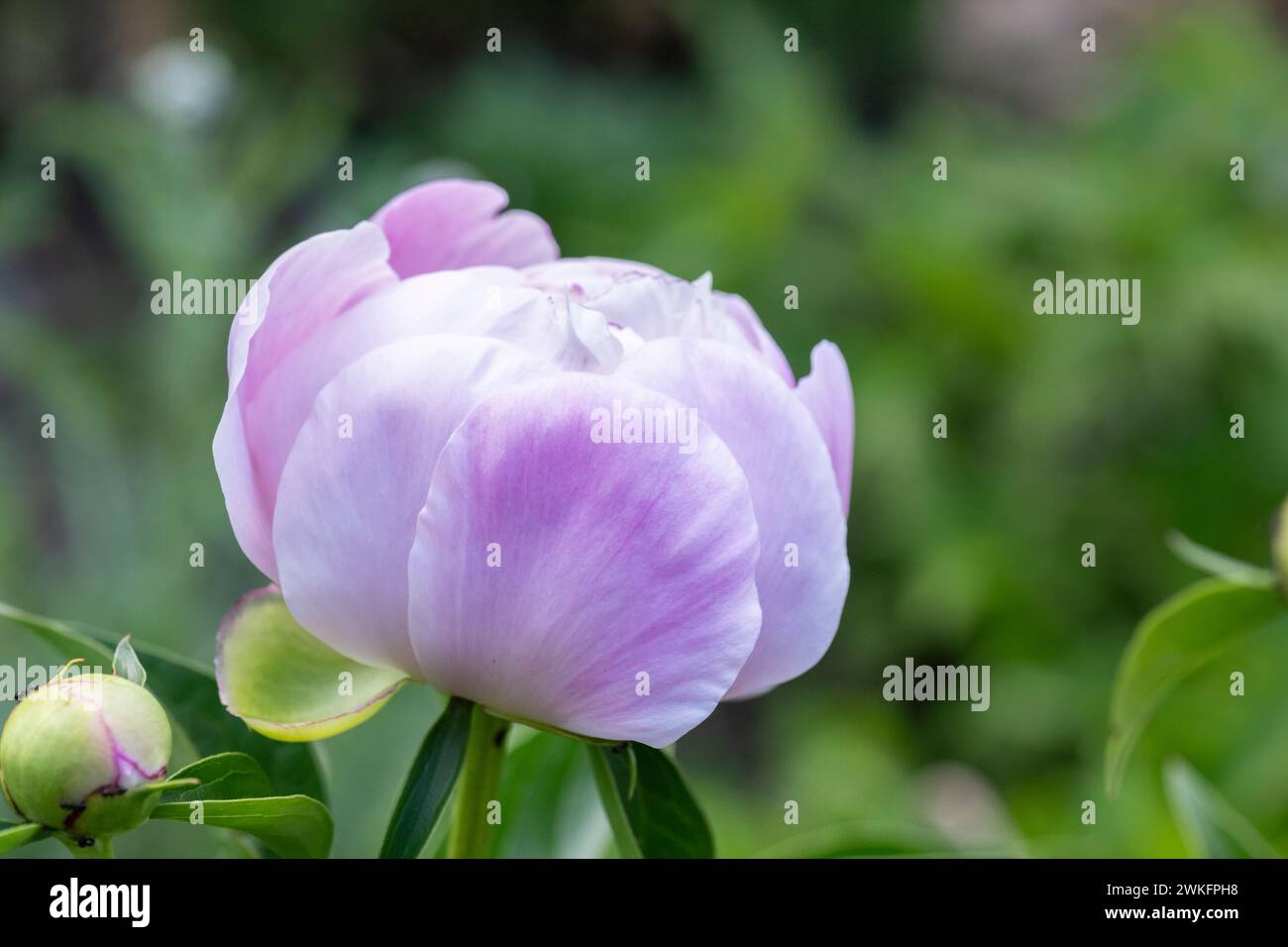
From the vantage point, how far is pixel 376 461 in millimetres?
324

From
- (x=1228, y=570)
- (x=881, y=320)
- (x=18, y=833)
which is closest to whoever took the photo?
(x=18, y=833)

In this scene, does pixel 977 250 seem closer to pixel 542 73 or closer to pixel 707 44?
pixel 707 44

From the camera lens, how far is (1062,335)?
1844 mm

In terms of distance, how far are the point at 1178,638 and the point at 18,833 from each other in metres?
0.32

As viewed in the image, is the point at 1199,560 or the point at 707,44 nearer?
the point at 1199,560

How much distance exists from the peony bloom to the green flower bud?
0.05 meters

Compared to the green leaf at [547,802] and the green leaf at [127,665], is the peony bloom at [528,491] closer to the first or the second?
the green leaf at [127,665]

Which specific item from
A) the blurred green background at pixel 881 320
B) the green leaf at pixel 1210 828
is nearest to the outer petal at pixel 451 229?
the green leaf at pixel 1210 828

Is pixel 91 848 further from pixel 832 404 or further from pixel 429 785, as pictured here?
pixel 832 404

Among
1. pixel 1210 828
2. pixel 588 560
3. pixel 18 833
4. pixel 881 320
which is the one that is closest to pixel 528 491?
pixel 588 560

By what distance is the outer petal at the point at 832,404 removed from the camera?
0.36 m

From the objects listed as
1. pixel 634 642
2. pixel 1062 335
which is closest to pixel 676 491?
pixel 634 642

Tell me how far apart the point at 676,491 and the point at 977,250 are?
1.75 m

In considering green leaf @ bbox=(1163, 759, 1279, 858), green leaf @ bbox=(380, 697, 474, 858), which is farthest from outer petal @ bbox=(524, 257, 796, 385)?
green leaf @ bbox=(1163, 759, 1279, 858)
